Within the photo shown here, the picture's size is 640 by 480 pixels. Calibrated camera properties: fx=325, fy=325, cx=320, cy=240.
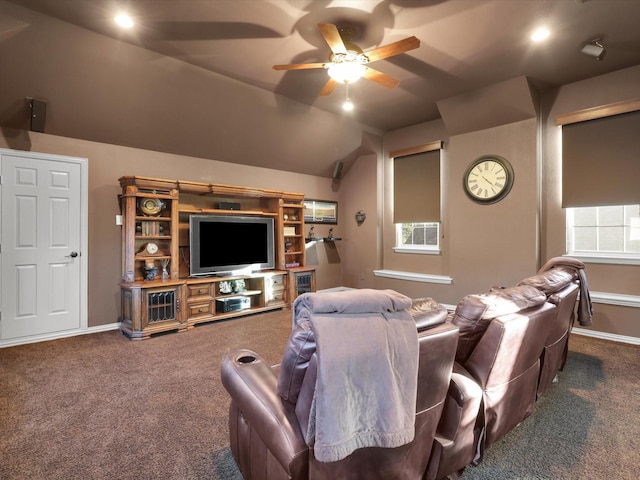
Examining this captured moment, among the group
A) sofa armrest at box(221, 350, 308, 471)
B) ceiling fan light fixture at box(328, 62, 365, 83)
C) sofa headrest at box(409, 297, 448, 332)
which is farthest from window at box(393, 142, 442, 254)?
sofa armrest at box(221, 350, 308, 471)

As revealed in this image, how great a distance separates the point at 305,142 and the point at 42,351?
174 inches

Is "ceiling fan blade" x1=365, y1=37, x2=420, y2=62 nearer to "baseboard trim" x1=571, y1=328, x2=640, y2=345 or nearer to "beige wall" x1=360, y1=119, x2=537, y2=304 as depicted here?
"beige wall" x1=360, y1=119, x2=537, y2=304

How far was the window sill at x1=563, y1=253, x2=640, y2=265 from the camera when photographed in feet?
12.1

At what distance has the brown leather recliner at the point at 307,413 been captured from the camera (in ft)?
3.77

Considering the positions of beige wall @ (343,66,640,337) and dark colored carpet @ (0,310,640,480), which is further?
beige wall @ (343,66,640,337)

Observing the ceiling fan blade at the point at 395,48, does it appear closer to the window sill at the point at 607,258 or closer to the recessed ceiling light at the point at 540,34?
the recessed ceiling light at the point at 540,34

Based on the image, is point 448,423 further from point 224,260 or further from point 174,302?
point 224,260

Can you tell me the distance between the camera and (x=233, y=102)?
4.32 meters

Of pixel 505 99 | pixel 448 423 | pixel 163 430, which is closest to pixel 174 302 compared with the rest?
pixel 163 430

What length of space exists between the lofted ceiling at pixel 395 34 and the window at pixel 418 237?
2.30 metres

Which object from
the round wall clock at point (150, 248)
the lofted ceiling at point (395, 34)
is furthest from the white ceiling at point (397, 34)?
the round wall clock at point (150, 248)

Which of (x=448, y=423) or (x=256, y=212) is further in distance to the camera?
(x=256, y=212)

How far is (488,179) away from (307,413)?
177 inches

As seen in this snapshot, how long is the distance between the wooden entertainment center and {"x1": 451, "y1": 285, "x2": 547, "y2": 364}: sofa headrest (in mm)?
3513
